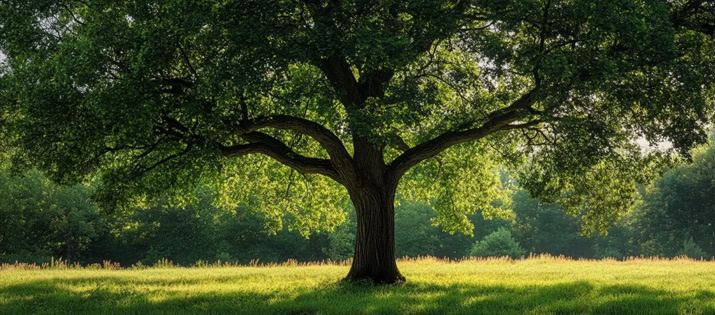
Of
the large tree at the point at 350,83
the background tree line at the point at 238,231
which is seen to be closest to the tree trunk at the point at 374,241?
the large tree at the point at 350,83

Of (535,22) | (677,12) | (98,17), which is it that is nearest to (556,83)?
(535,22)

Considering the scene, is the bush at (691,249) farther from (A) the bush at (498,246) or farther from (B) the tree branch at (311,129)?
(B) the tree branch at (311,129)

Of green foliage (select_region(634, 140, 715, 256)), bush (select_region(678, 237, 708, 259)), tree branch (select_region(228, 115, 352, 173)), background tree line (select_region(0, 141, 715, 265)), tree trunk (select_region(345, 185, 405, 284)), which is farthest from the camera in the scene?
bush (select_region(678, 237, 708, 259))

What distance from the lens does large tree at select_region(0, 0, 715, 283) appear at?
13.5 m

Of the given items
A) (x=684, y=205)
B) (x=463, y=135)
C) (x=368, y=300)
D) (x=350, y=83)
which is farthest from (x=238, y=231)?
(x=368, y=300)

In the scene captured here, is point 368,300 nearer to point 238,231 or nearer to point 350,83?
point 350,83

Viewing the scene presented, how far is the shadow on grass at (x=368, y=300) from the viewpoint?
471 inches

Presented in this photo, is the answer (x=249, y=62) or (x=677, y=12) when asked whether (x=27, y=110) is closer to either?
(x=249, y=62)

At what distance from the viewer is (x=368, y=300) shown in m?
13.3

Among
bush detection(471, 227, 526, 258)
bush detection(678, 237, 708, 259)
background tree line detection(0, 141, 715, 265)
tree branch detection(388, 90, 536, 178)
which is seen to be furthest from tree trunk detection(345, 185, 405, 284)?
bush detection(678, 237, 708, 259)

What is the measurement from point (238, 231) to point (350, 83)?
4842 centimetres

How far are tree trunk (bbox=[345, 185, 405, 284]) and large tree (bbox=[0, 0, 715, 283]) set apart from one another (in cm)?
4

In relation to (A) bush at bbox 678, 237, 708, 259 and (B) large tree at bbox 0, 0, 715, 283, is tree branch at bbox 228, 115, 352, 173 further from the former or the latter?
(A) bush at bbox 678, 237, 708, 259

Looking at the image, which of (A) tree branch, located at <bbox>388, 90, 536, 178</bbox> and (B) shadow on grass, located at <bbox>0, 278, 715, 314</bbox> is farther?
(A) tree branch, located at <bbox>388, 90, 536, 178</bbox>
